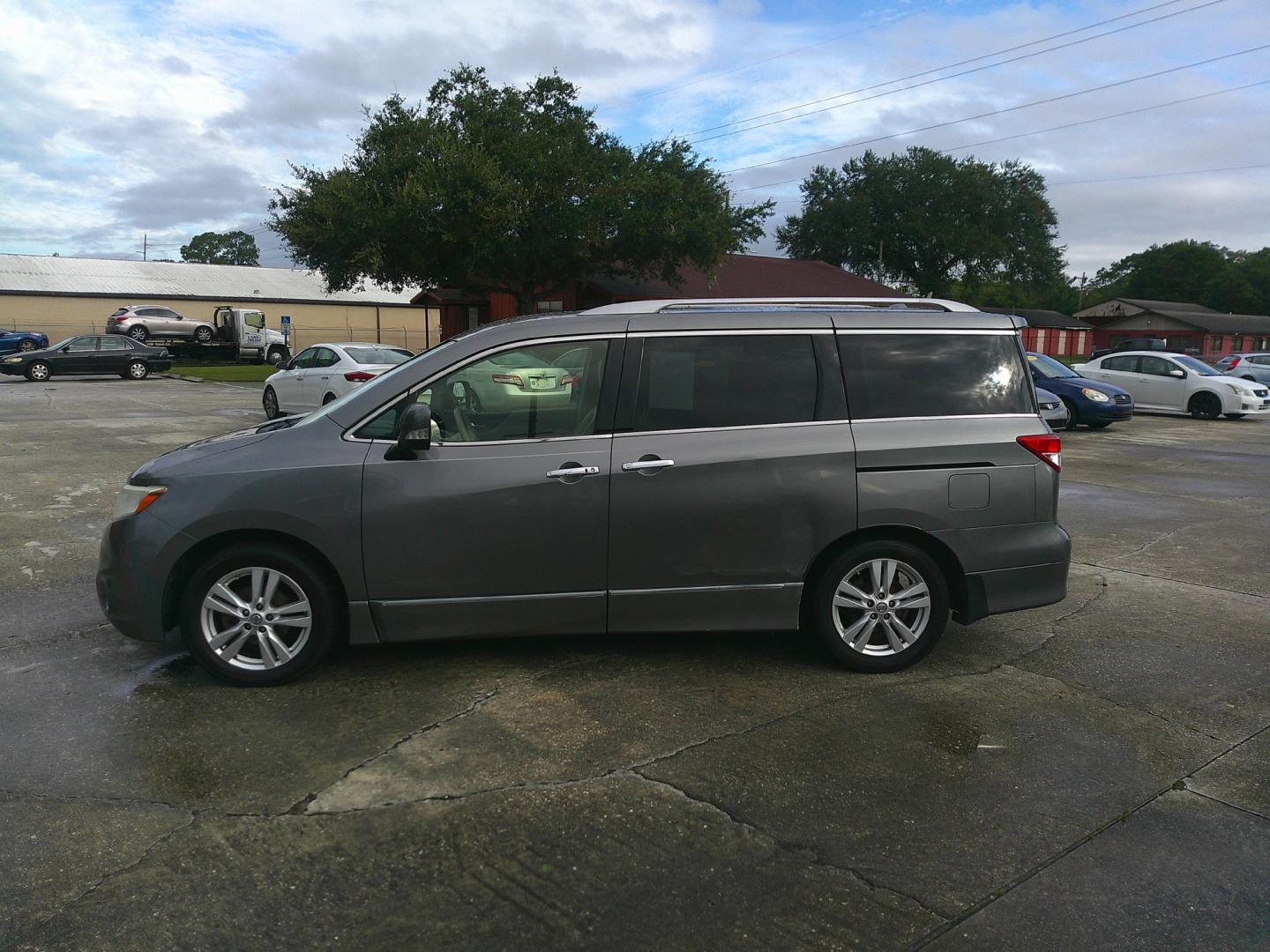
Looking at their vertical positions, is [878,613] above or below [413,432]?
below

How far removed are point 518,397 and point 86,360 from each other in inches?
1290

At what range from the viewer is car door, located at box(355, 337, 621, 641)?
4.67 m

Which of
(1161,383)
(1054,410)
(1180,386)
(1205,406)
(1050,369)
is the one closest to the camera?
(1054,410)

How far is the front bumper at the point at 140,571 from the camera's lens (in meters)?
4.64

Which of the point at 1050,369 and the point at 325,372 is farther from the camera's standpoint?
the point at 1050,369

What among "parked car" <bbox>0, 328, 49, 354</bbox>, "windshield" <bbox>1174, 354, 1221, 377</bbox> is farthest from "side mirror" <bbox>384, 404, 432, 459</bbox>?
"parked car" <bbox>0, 328, 49, 354</bbox>

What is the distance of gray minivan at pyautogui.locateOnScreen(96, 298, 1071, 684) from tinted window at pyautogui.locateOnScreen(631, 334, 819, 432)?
0.01m

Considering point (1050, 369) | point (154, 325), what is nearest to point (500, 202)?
point (1050, 369)

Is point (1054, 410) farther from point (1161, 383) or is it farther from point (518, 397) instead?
point (518, 397)

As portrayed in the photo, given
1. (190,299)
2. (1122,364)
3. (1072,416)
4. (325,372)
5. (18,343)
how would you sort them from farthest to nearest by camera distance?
(190,299), (18,343), (1122,364), (1072,416), (325,372)

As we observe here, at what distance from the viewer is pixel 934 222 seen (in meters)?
62.7

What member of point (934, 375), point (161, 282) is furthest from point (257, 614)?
point (161, 282)

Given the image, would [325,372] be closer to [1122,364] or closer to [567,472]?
[567,472]

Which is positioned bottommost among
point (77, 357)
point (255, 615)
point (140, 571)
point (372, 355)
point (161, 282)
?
point (255, 615)
